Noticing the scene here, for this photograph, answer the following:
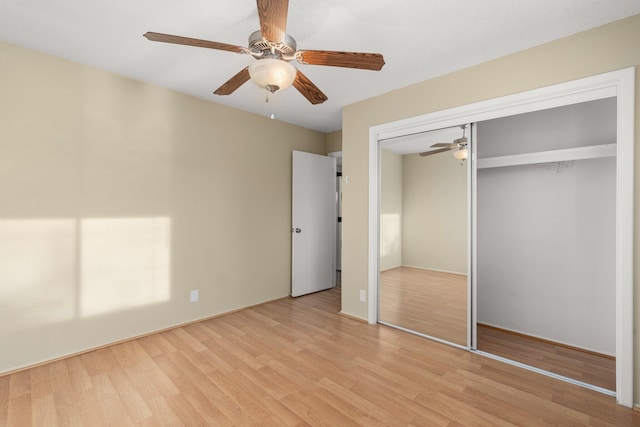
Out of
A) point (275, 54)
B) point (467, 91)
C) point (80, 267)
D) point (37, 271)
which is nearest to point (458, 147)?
point (467, 91)

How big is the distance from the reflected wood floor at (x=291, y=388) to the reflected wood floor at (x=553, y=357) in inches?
8.4

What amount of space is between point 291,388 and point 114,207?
2.27 m

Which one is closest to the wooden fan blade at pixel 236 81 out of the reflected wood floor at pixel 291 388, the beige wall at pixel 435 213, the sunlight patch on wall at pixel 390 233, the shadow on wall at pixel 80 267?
the shadow on wall at pixel 80 267

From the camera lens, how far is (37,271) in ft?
7.95

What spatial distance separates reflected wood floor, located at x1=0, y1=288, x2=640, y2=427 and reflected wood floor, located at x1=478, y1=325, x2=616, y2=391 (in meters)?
0.21

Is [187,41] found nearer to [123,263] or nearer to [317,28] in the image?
[317,28]

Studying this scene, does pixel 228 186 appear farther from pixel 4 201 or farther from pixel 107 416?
pixel 107 416

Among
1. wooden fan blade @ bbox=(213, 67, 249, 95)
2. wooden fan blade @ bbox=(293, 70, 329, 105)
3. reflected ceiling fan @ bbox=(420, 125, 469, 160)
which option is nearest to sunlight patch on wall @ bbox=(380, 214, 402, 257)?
reflected ceiling fan @ bbox=(420, 125, 469, 160)

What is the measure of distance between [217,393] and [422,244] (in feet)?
7.36

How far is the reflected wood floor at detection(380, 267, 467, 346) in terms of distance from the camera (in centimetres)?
286

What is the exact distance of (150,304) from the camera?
9.99 ft

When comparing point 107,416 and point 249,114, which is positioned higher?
point 249,114

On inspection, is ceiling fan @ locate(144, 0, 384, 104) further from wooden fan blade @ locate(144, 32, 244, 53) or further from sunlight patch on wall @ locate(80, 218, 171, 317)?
sunlight patch on wall @ locate(80, 218, 171, 317)

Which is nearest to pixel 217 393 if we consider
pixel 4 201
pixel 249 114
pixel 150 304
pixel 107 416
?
pixel 107 416
